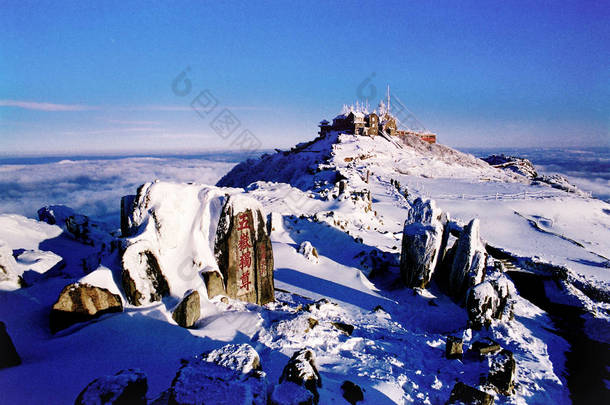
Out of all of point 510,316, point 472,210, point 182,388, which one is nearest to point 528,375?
point 510,316

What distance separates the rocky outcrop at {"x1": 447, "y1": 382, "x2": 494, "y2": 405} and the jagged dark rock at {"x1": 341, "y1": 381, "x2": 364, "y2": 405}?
1.87 m

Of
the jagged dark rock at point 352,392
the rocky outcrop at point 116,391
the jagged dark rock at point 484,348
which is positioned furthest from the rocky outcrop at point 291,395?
the jagged dark rock at point 484,348

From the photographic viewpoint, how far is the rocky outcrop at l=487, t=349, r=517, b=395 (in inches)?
237

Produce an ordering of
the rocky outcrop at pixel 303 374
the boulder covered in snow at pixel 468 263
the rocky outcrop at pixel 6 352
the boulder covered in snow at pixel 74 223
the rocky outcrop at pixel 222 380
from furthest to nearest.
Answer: the boulder covered in snow at pixel 74 223 → the boulder covered in snow at pixel 468 263 → the rocky outcrop at pixel 303 374 → the rocky outcrop at pixel 6 352 → the rocky outcrop at pixel 222 380

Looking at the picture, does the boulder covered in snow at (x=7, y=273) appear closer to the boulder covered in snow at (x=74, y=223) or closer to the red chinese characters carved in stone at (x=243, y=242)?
the red chinese characters carved in stone at (x=243, y=242)

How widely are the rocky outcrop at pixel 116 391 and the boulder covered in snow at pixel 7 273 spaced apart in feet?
15.1

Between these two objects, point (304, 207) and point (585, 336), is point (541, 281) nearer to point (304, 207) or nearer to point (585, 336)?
point (585, 336)

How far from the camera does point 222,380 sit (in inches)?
137

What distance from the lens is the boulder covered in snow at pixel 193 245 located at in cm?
613

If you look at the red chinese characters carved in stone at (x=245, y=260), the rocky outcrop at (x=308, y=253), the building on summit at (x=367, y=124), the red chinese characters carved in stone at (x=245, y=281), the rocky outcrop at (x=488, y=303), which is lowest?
the rocky outcrop at (x=488, y=303)

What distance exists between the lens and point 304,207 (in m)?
21.2

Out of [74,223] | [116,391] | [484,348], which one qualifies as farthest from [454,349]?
[74,223]

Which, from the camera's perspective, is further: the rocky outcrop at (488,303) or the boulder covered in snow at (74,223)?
the boulder covered in snow at (74,223)

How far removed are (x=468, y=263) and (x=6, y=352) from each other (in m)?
12.5
